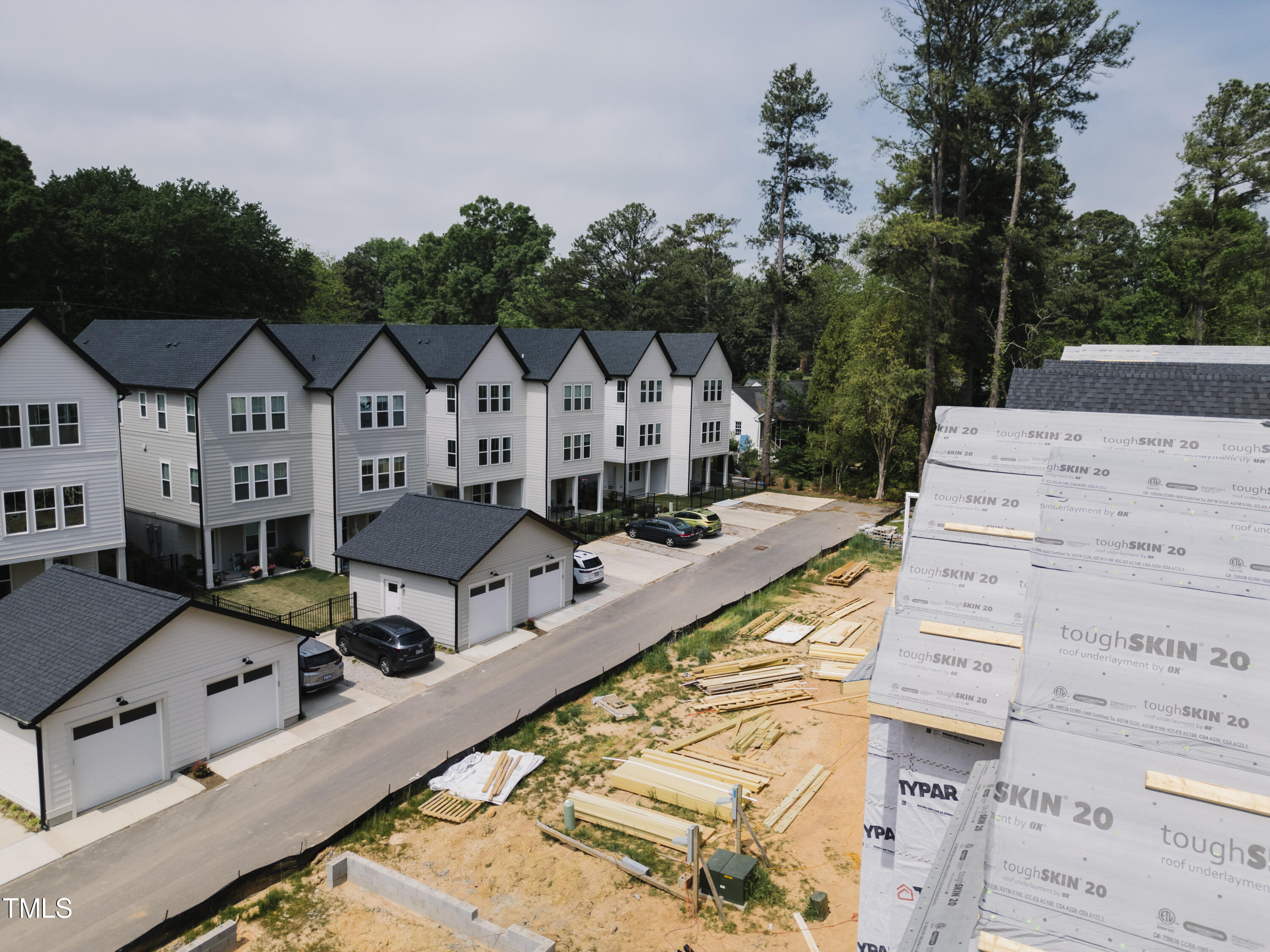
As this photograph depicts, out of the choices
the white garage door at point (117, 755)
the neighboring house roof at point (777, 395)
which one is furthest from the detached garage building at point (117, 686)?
the neighboring house roof at point (777, 395)

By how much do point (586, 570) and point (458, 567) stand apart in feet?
22.1

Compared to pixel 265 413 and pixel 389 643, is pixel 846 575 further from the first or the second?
pixel 265 413

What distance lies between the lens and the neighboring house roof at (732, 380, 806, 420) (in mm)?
56219

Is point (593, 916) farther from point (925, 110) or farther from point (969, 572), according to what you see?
point (925, 110)

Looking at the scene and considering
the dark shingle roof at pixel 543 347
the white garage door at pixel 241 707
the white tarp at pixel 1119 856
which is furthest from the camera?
the dark shingle roof at pixel 543 347

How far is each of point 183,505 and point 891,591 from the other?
1060 inches

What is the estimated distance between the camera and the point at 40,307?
46562 millimetres

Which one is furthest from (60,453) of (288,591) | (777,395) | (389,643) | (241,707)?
(777,395)

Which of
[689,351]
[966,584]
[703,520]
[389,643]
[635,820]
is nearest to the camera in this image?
[966,584]

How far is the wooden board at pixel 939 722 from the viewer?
970cm

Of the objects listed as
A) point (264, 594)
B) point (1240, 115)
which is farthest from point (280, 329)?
point (1240, 115)

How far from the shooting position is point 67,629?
645 inches

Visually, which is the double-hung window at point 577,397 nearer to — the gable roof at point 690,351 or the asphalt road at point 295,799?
the gable roof at point 690,351

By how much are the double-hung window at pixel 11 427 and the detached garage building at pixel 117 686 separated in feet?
22.8
